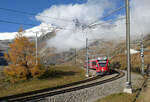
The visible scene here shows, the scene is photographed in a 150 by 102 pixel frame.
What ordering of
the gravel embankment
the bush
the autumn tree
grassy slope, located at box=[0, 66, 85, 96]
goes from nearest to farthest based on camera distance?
the gravel embankment → grassy slope, located at box=[0, 66, 85, 96] → the autumn tree → the bush

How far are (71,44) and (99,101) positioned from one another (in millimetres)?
112754

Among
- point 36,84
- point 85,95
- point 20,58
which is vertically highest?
point 20,58

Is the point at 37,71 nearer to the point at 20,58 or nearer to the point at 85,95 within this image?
the point at 20,58

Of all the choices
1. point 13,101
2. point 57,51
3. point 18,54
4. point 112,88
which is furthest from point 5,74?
point 57,51

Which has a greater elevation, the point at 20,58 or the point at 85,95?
the point at 20,58

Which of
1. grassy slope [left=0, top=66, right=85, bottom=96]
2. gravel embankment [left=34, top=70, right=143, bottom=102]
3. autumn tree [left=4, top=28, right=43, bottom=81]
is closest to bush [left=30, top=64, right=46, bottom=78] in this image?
autumn tree [left=4, top=28, right=43, bottom=81]

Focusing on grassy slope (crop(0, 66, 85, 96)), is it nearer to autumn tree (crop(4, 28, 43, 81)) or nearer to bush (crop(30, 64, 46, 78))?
bush (crop(30, 64, 46, 78))

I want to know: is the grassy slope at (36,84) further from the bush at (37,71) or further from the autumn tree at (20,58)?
the autumn tree at (20,58)

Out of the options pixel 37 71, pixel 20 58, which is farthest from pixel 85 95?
pixel 20 58

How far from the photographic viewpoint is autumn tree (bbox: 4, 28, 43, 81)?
26.1 m

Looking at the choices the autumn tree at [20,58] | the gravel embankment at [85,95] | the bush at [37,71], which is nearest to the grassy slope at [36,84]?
the bush at [37,71]

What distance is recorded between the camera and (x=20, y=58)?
86.9ft

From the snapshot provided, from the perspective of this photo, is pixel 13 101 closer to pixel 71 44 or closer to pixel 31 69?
pixel 31 69

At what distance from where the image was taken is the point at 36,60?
27375mm
